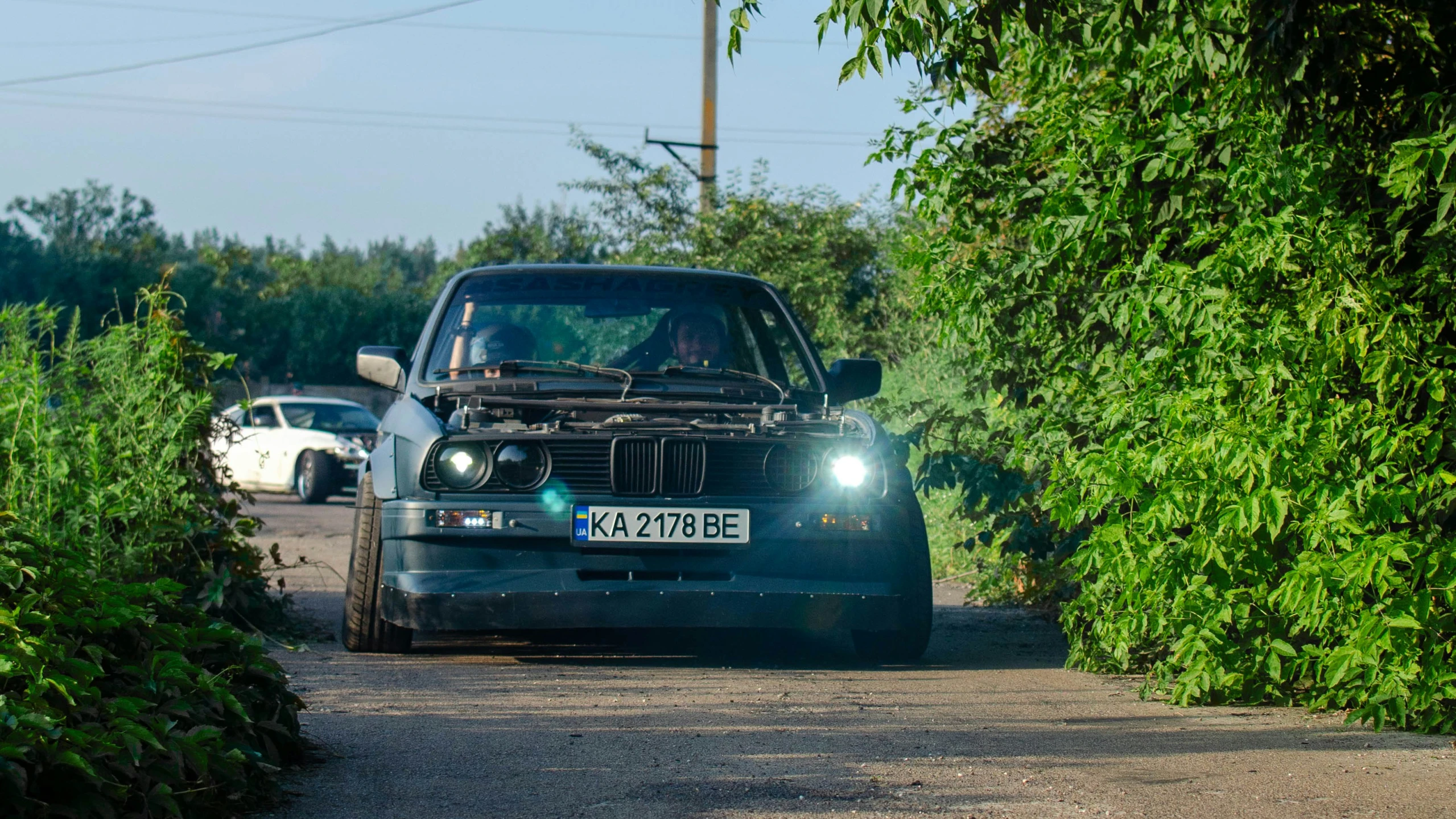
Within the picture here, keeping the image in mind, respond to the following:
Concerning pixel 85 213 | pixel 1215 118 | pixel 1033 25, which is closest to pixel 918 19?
pixel 1033 25

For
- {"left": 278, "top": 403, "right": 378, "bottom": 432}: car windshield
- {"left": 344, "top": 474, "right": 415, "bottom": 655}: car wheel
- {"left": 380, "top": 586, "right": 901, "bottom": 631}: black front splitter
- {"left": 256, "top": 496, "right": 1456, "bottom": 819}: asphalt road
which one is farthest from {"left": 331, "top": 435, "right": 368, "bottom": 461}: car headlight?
{"left": 380, "top": 586, "right": 901, "bottom": 631}: black front splitter

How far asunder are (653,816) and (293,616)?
454 cm

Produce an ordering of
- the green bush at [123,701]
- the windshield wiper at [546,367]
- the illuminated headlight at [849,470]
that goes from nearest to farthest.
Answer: the green bush at [123,701], the illuminated headlight at [849,470], the windshield wiper at [546,367]

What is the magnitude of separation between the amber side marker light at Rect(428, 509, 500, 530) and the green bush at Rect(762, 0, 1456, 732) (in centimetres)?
212

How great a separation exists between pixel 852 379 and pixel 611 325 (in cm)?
120

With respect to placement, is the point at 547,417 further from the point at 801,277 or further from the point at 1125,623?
the point at 801,277

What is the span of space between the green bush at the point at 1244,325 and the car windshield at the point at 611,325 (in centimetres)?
131

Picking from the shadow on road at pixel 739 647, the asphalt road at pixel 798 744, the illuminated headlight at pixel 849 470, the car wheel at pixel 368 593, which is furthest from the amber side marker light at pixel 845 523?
the car wheel at pixel 368 593

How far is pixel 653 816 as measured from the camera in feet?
12.1

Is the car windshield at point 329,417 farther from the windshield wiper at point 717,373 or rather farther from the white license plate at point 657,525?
the white license plate at point 657,525

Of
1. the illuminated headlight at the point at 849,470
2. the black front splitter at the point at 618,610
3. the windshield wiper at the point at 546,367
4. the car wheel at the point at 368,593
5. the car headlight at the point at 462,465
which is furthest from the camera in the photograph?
the windshield wiper at the point at 546,367

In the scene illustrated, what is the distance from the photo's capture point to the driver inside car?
24.2 ft

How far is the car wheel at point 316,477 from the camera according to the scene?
2053 cm

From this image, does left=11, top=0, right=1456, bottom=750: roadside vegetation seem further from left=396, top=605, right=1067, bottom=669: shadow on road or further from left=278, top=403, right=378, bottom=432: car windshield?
left=278, top=403, right=378, bottom=432: car windshield
